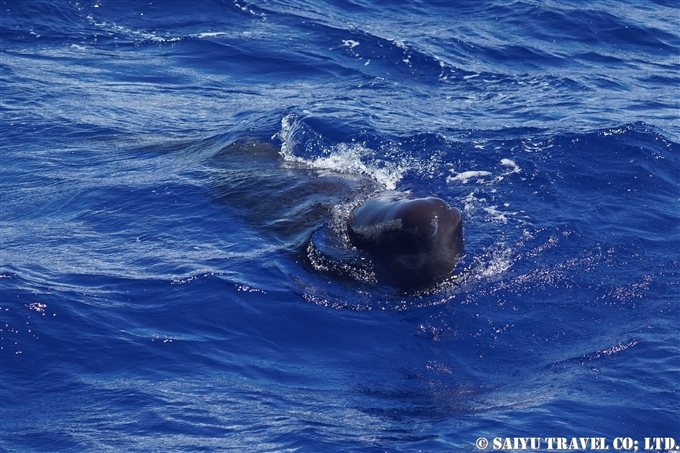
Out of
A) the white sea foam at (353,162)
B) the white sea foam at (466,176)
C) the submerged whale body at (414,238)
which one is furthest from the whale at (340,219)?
the white sea foam at (466,176)

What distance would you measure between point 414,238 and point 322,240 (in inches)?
73.6

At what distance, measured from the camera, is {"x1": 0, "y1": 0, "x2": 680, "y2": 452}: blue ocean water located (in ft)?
29.1

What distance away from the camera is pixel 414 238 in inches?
410

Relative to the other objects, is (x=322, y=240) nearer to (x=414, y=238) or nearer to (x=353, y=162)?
(x=414, y=238)

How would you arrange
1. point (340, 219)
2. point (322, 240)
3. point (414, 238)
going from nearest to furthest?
point (414, 238) → point (322, 240) → point (340, 219)

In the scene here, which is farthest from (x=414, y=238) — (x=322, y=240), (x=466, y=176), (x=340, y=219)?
(x=466, y=176)

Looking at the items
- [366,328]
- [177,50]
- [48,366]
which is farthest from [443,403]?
[177,50]

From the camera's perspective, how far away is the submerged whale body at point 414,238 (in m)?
10.4

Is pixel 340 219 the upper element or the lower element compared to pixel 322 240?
upper

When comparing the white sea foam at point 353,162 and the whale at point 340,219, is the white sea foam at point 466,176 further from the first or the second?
the whale at point 340,219

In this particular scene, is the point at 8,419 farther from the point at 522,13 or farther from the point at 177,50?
the point at 522,13

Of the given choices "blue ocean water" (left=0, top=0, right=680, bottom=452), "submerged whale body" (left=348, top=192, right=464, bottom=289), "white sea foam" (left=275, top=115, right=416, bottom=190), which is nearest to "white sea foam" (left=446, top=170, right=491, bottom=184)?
"blue ocean water" (left=0, top=0, right=680, bottom=452)

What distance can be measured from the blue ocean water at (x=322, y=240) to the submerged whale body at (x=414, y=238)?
28 centimetres

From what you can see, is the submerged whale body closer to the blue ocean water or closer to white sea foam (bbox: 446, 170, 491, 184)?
the blue ocean water
